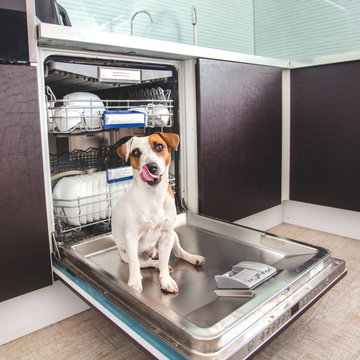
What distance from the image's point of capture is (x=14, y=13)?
3.23 ft

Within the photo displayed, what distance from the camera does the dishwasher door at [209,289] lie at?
0.72 m

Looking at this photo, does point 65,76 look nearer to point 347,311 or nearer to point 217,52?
point 217,52

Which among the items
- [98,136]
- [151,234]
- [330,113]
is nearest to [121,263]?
[151,234]

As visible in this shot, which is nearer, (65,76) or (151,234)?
(151,234)

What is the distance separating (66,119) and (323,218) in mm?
1523

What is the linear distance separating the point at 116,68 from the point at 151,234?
2.07 feet

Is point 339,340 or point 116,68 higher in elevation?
point 116,68

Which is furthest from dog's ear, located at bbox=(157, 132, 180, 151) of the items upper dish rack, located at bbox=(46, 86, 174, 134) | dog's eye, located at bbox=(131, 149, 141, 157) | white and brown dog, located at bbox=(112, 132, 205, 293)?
upper dish rack, located at bbox=(46, 86, 174, 134)

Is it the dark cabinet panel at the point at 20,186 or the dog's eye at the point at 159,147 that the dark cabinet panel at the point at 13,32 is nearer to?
the dark cabinet panel at the point at 20,186

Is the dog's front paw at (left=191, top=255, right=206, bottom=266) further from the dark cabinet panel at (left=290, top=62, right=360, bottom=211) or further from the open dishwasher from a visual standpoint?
the dark cabinet panel at (left=290, top=62, right=360, bottom=211)

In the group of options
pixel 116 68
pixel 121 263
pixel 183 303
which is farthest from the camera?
pixel 116 68

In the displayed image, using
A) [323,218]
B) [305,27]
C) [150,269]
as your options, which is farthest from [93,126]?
[305,27]

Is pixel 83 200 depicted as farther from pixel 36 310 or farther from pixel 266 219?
pixel 266 219

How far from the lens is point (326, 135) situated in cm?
188
